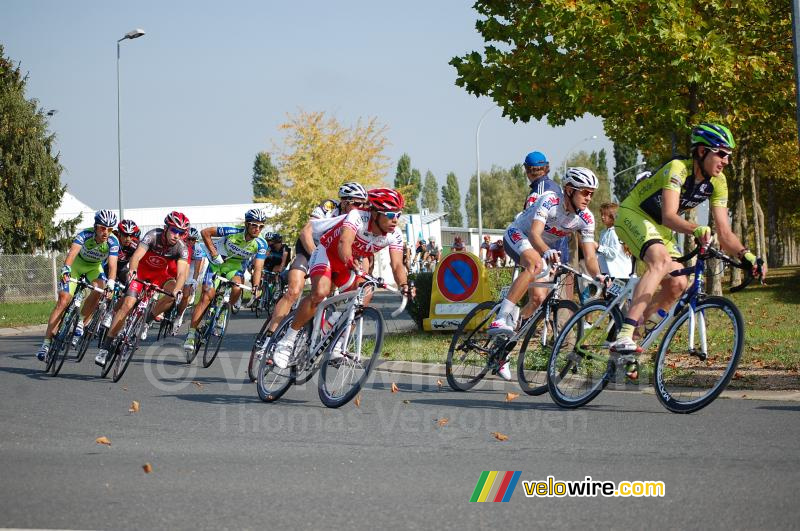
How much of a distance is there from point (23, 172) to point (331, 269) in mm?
43072

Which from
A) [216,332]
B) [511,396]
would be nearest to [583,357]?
[511,396]

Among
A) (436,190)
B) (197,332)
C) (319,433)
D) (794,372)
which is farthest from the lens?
(436,190)

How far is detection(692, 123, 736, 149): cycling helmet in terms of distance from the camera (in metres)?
7.05

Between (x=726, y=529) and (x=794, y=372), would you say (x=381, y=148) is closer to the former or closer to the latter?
(x=794, y=372)

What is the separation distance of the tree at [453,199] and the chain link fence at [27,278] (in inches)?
4754

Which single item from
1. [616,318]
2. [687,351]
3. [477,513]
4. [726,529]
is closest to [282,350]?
[616,318]

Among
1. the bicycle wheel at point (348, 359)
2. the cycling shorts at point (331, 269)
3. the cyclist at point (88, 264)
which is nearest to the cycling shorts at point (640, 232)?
the bicycle wheel at point (348, 359)

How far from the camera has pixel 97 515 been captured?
188 inches

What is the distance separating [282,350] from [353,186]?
203 centimetres

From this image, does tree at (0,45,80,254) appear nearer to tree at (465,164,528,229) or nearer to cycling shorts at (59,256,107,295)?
cycling shorts at (59,256,107,295)

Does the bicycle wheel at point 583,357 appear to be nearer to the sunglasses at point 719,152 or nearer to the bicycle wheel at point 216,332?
the sunglasses at point 719,152

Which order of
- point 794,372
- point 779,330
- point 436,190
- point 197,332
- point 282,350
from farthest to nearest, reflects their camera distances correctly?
point 436,190, point 779,330, point 197,332, point 794,372, point 282,350

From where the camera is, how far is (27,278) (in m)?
36.8

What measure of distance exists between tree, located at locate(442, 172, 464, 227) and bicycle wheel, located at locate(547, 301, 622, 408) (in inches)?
5838
